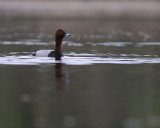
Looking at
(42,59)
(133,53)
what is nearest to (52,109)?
(42,59)

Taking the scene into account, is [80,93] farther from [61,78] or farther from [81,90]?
[61,78]

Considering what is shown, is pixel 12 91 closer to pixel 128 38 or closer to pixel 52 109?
pixel 52 109

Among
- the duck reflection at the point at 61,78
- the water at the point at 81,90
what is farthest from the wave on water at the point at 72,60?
the duck reflection at the point at 61,78

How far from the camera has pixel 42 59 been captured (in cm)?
1705

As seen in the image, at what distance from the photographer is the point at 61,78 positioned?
12688mm

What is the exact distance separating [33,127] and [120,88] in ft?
12.0

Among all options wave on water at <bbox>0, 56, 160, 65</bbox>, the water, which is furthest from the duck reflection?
wave on water at <bbox>0, 56, 160, 65</bbox>

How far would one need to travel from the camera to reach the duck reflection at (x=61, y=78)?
452 inches

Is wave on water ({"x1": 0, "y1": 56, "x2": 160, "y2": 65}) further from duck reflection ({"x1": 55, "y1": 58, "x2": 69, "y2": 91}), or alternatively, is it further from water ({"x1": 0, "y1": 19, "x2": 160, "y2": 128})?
duck reflection ({"x1": 55, "y1": 58, "x2": 69, "y2": 91})

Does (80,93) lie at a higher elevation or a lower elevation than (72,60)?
lower

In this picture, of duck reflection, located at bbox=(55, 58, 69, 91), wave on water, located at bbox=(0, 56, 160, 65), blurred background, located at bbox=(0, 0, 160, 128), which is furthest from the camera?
wave on water, located at bbox=(0, 56, 160, 65)

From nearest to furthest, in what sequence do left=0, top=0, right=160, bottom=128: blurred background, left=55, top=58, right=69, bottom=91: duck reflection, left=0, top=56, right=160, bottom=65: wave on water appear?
left=0, top=0, right=160, bottom=128: blurred background
left=55, top=58, right=69, bottom=91: duck reflection
left=0, top=56, right=160, bottom=65: wave on water

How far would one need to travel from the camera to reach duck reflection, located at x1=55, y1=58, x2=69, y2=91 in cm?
1148

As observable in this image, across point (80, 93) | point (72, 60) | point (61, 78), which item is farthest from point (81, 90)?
point (72, 60)
